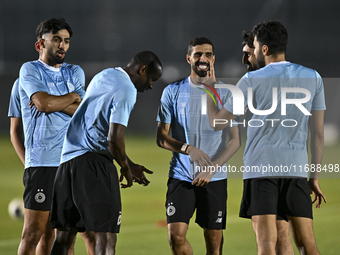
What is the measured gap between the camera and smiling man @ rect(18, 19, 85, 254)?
3.85 meters

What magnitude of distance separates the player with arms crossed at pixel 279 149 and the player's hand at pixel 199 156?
52cm

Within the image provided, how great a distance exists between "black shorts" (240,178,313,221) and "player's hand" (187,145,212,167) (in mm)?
581

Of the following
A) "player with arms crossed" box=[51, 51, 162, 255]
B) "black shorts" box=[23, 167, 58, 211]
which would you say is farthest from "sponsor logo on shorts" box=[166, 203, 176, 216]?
"black shorts" box=[23, 167, 58, 211]

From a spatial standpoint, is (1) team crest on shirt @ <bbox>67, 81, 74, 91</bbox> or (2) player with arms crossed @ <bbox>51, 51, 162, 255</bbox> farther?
(1) team crest on shirt @ <bbox>67, 81, 74, 91</bbox>

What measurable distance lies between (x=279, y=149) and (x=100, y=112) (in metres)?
1.35

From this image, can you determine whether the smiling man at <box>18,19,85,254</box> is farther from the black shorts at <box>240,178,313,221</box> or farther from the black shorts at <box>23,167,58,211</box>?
the black shorts at <box>240,178,313,221</box>

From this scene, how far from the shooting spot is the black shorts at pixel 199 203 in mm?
4043

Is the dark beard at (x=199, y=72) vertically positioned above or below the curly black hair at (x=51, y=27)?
below

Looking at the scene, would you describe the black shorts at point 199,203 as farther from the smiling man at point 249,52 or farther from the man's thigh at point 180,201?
the smiling man at point 249,52

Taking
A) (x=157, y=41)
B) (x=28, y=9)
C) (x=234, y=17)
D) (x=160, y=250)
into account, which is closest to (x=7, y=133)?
(x=28, y=9)

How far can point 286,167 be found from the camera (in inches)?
135

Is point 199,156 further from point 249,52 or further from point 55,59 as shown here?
point 55,59

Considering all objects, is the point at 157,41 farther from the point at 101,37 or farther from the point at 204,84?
the point at 204,84

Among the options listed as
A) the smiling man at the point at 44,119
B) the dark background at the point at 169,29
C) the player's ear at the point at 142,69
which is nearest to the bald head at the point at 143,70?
the player's ear at the point at 142,69
